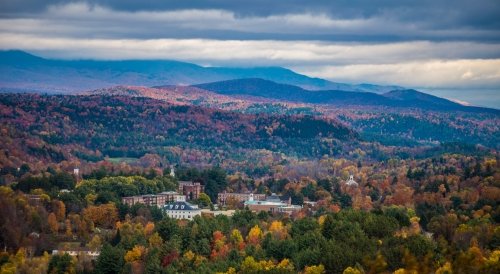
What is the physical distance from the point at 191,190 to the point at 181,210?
1775 cm

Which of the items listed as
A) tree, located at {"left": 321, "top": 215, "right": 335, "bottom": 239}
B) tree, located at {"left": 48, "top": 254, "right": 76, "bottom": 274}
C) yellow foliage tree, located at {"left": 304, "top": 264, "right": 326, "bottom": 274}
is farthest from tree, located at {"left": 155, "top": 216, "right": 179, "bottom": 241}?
yellow foliage tree, located at {"left": 304, "top": 264, "right": 326, "bottom": 274}

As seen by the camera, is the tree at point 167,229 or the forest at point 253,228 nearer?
Answer: the forest at point 253,228

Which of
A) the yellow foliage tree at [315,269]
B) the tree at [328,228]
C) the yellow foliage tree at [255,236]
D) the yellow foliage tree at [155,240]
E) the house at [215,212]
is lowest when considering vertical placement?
the house at [215,212]

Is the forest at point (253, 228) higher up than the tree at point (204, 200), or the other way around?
the forest at point (253, 228)

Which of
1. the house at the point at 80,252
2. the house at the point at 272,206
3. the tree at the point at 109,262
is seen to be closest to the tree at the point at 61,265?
the tree at the point at 109,262

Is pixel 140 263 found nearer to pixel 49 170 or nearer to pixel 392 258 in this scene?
pixel 392 258

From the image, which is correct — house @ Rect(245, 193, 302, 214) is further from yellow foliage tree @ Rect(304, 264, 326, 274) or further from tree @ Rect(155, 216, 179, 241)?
yellow foliage tree @ Rect(304, 264, 326, 274)

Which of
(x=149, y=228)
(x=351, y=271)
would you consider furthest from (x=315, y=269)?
(x=149, y=228)

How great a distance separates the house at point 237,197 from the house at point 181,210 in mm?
13761

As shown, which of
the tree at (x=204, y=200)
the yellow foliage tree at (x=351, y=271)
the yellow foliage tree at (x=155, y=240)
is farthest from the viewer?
the tree at (x=204, y=200)

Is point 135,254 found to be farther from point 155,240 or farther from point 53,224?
point 53,224

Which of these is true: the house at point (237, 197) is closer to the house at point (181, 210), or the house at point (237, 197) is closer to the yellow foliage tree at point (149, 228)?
the house at point (181, 210)

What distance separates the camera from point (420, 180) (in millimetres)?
148250

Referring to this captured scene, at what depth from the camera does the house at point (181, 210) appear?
122125 mm
